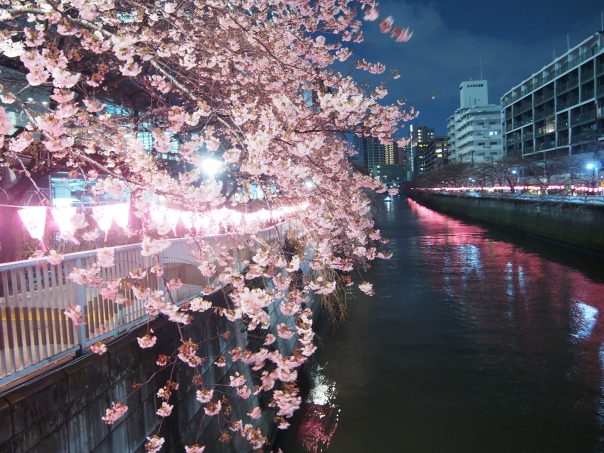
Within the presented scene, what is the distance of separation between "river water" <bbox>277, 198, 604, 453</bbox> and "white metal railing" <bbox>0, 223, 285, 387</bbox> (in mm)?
4939

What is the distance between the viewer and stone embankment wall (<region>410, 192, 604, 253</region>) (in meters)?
25.7

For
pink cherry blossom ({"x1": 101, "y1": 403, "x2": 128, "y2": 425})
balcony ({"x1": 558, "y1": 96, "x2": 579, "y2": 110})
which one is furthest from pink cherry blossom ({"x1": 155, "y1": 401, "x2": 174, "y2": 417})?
balcony ({"x1": 558, "y1": 96, "x2": 579, "y2": 110})

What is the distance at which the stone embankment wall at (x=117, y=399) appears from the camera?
3.54 m

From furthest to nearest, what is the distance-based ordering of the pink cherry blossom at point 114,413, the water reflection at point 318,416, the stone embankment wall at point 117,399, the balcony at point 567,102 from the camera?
the balcony at point 567,102 < the water reflection at point 318,416 < the pink cherry blossom at point 114,413 < the stone embankment wall at point 117,399

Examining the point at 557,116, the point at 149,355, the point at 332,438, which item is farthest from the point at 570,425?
the point at 557,116

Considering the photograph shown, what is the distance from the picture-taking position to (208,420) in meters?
6.38

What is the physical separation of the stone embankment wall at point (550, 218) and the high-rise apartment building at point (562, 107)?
342 inches

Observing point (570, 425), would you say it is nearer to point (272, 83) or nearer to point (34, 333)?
point (272, 83)

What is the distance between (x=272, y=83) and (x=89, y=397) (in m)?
4.96

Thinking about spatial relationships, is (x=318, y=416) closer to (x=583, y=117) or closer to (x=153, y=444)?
(x=153, y=444)

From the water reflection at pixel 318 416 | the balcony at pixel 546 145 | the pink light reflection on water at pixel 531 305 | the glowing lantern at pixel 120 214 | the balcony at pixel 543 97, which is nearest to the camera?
the glowing lantern at pixel 120 214

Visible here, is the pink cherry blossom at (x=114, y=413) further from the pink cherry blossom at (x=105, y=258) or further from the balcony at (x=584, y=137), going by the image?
the balcony at (x=584, y=137)

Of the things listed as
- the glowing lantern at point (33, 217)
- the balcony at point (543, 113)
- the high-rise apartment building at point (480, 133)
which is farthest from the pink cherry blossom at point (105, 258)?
the high-rise apartment building at point (480, 133)

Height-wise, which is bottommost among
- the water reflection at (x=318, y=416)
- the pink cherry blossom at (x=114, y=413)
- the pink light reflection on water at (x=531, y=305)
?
the water reflection at (x=318, y=416)
